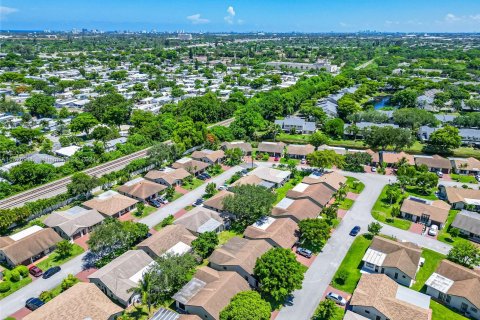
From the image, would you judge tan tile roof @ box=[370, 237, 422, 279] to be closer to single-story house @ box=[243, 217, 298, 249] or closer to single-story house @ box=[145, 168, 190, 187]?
single-story house @ box=[243, 217, 298, 249]

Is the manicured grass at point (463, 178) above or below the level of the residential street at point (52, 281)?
below

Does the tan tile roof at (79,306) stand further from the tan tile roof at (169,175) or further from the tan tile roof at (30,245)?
the tan tile roof at (169,175)

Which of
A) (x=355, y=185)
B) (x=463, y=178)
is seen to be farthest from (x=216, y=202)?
(x=463, y=178)

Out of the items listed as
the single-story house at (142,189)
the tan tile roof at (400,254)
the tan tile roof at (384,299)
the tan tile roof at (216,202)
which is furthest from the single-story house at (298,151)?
the tan tile roof at (384,299)

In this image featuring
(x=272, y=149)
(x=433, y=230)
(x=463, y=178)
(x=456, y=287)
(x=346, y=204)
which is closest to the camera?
→ (x=456, y=287)

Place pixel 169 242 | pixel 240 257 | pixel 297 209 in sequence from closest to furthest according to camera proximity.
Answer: pixel 240 257, pixel 169 242, pixel 297 209

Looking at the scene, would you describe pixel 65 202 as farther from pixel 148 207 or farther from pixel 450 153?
pixel 450 153

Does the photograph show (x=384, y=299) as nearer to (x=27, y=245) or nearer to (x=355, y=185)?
(x=355, y=185)

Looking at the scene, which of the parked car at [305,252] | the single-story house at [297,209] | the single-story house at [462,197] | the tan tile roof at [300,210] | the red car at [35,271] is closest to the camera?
the red car at [35,271]

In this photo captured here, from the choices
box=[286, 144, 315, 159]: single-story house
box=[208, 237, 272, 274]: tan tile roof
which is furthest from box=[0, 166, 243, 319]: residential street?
box=[286, 144, 315, 159]: single-story house
